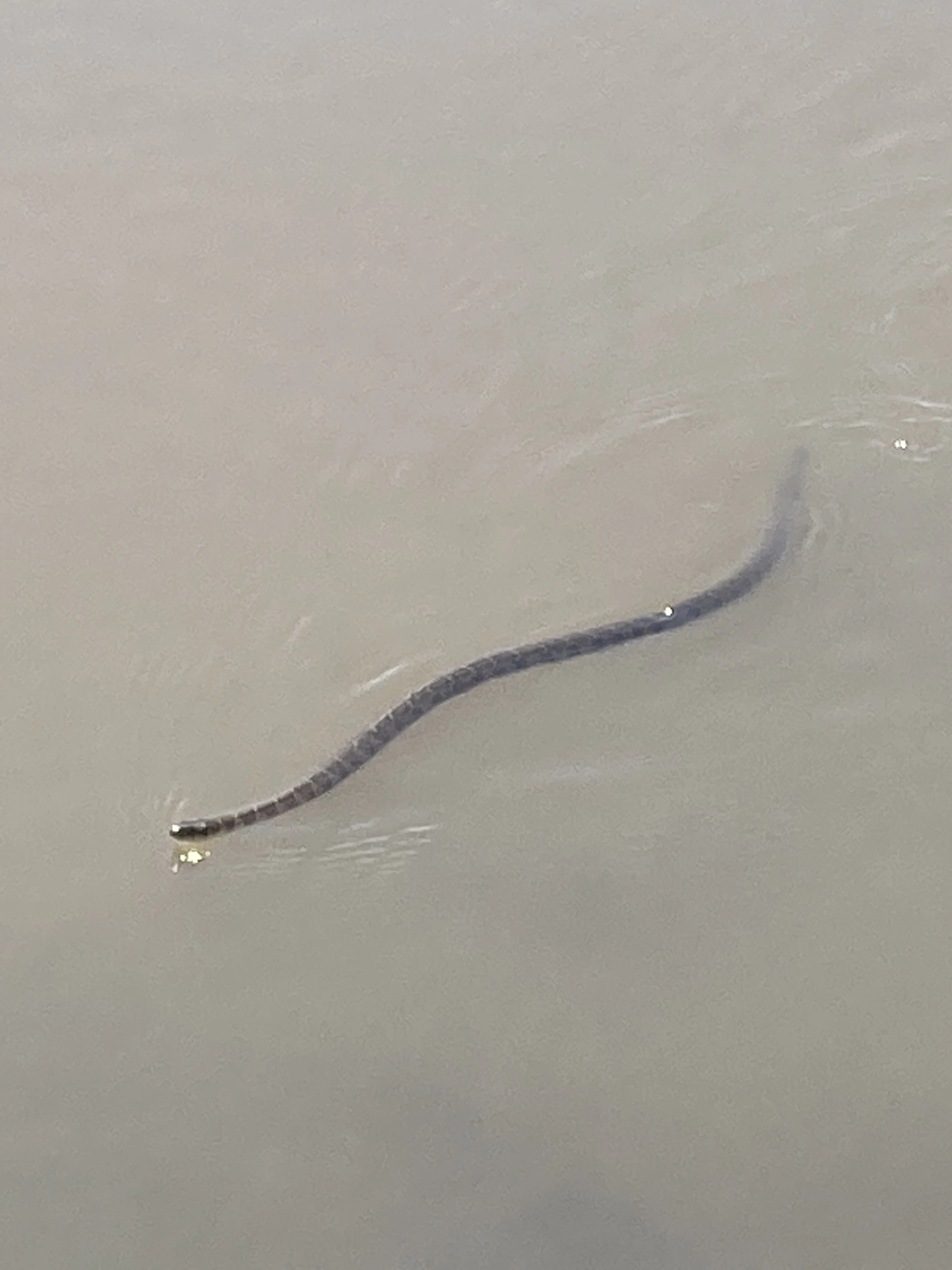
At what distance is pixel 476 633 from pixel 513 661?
0.26 meters

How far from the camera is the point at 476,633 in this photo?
253 inches

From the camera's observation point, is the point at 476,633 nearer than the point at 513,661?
No

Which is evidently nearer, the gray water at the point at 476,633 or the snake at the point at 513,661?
the gray water at the point at 476,633

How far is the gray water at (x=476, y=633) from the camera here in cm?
490

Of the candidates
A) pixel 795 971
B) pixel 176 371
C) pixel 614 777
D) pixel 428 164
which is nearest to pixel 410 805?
pixel 614 777

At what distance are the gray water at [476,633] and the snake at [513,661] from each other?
0.22 ft

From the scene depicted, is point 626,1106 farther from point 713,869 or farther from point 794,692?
point 794,692

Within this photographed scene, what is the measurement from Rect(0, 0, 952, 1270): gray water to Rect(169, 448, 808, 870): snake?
66 millimetres

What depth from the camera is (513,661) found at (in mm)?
6246

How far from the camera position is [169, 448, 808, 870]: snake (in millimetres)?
5660

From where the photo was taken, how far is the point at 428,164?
8164 millimetres

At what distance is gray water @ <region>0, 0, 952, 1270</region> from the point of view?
4.90 meters

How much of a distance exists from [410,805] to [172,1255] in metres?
1.86

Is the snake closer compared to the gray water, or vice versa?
the gray water
